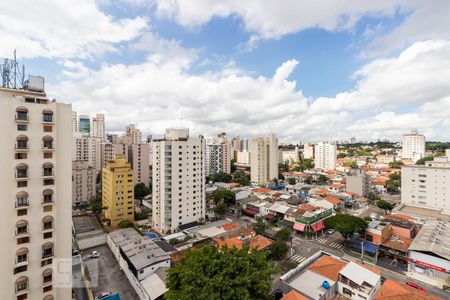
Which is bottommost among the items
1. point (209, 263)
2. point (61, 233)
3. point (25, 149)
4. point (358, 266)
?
point (358, 266)

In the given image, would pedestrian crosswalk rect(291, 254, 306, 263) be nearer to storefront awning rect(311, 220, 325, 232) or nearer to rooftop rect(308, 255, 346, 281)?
rooftop rect(308, 255, 346, 281)

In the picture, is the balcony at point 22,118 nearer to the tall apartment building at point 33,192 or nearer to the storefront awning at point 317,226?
the tall apartment building at point 33,192

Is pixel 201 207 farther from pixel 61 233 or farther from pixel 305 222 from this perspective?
pixel 61 233

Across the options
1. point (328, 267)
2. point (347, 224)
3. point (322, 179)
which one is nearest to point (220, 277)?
point (328, 267)

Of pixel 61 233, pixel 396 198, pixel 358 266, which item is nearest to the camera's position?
pixel 61 233

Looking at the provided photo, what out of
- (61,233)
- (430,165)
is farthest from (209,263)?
(430,165)

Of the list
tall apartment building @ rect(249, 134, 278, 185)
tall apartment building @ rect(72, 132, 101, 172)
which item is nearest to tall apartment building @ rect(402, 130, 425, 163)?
tall apartment building @ rect(249, 134, 278, 185)

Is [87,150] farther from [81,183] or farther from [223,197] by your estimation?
[223,197]
